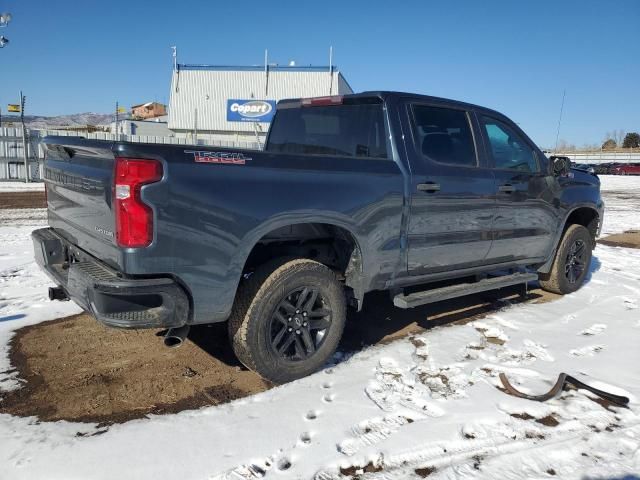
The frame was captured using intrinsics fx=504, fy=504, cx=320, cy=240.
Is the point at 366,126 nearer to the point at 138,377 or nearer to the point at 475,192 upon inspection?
the point at 475,192

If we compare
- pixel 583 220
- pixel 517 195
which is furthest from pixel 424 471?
pixel 583 220

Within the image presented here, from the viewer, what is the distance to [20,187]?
728 inches

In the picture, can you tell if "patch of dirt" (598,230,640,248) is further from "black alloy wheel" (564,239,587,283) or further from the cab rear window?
the cab rear window

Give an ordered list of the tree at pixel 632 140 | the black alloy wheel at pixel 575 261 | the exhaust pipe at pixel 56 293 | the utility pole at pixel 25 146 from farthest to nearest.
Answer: the tree at pixel 632 140 → the utility pole at pixel 25 146 → the black alloy wheel at pixel 575 261 → the exhaust pipe at pixel 56 293

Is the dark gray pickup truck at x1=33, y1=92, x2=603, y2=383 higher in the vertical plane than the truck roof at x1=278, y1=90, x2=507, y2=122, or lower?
lower

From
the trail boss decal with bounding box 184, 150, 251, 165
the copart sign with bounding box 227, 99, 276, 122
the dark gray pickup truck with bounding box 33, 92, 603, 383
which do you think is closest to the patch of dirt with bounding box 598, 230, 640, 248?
the dark gray pickup truck with bounding box 33, 92, 603, 383

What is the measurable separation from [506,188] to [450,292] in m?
1.16

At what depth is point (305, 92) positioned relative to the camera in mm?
35625

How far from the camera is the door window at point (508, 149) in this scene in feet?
15.4

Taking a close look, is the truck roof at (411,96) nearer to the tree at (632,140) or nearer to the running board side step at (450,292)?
the running board side step at (450,292)

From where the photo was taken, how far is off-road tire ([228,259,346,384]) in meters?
3.23

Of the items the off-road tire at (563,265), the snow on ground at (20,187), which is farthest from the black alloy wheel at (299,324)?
the snow on ground at (20,187)

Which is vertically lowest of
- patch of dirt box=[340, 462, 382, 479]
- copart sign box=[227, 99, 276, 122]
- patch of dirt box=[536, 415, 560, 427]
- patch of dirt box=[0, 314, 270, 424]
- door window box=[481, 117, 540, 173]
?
patch of dirt box=[0, 314, 270, 424]

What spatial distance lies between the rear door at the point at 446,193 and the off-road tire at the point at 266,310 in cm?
96
